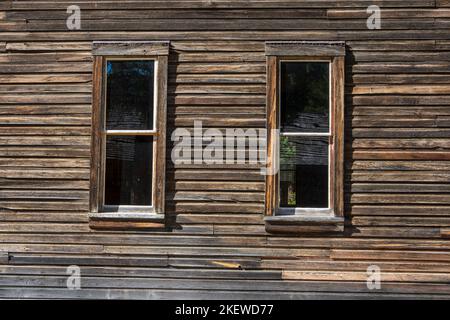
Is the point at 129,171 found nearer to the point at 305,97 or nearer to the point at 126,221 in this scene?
the point at 126,221

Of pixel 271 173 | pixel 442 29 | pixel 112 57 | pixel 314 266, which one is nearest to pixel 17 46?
pixel 112 57

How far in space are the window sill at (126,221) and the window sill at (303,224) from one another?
1252 mm

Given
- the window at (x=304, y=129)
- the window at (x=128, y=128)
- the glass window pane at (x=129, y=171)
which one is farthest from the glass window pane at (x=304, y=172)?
the glass window pane at (x=129, y=171)

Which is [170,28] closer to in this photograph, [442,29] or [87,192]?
[87,192]

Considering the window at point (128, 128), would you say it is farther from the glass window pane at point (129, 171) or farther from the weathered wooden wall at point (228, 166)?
the weathered wooden wall at point (228, 166)

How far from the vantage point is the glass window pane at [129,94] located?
6102 mm

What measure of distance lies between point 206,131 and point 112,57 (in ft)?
4.61

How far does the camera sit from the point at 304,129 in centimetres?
603

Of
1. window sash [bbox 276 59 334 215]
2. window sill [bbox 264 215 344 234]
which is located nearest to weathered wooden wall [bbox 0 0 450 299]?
window sill [bbox 264 215 344 234]

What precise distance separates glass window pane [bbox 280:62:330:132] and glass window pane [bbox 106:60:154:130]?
1.57 meters

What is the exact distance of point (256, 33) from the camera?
602 cm

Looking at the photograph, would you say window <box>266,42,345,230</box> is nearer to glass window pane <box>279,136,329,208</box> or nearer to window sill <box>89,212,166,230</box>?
glass window pane <box>279,136,329,208</box>

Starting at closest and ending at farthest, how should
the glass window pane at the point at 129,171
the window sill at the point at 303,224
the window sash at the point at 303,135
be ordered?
the window sill at the point at 303,224
the window sash at the point at 303,135
the glass window pane at the point at 129,171

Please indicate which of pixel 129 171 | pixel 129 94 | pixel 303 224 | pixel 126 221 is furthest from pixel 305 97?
pixel 126 221
